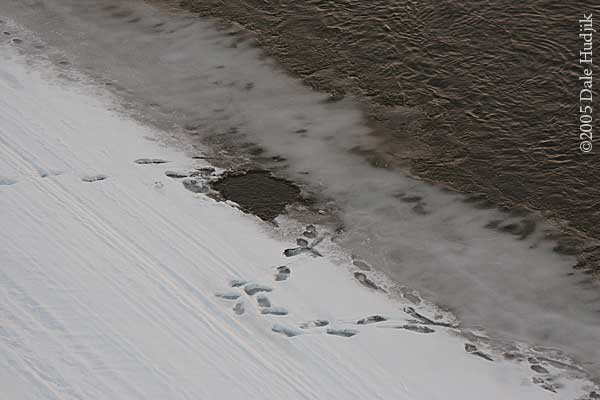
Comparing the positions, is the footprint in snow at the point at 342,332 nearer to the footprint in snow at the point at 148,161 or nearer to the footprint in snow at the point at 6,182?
the footprint in snow at the point at 148,161

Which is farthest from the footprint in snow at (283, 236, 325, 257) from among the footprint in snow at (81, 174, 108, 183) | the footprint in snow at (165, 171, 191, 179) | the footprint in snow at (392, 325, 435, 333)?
the footprint in snow at (81, 174, 108, 183)

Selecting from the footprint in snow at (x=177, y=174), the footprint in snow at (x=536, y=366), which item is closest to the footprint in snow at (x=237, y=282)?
the footprint in snow at (x=177, y=174)

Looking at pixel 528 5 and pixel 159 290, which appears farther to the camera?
pixel 528 5

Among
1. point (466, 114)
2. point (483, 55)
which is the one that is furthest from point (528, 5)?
point (466, 114)

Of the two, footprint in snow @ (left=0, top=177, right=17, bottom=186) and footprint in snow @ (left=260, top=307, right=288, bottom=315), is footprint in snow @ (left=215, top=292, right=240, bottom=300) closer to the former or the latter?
footprint in snow @ (left=260, top=307, right=288, bottom=315)

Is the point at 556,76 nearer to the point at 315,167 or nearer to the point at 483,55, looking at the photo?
the point at 483,55

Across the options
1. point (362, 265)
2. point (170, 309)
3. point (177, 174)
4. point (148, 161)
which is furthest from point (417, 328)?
point (148, 161)
